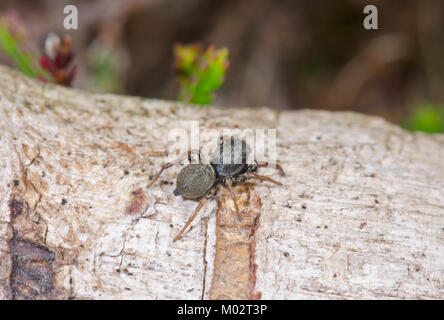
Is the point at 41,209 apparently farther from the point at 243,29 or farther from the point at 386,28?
the point at 386,28

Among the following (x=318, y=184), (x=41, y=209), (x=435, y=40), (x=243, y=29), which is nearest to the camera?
(x=41, y=209)

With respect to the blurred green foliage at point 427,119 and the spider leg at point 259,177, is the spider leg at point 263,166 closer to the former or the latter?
the spider leg at point 259,177

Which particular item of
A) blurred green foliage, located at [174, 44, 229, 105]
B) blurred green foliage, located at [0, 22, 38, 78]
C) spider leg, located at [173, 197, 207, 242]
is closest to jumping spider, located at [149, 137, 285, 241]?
Result: spider leg, located at [173, 197, 207, 242]

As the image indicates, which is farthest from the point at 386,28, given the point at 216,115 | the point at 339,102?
the point at 216,115

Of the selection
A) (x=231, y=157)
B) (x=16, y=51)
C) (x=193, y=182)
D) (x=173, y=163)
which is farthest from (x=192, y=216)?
(x=16, y=51)

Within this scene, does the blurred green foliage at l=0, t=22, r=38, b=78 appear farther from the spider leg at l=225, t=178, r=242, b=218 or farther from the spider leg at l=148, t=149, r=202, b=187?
the spider leg at l=225, t=178, r=242, b=218
